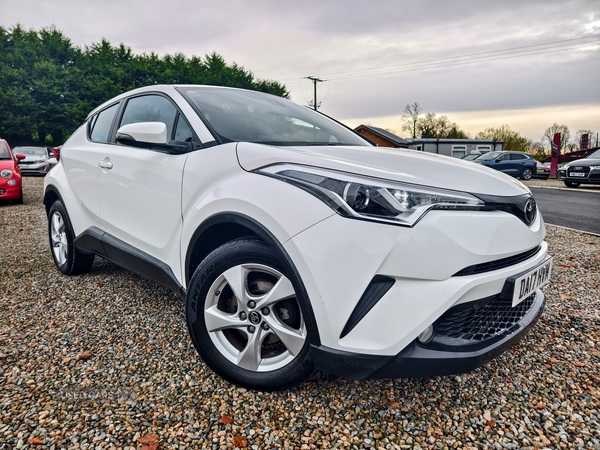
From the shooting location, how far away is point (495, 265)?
1.69m

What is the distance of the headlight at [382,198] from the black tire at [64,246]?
2830 millimetres

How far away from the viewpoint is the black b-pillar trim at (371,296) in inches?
61.1

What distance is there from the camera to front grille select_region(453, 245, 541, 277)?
5.20 feet

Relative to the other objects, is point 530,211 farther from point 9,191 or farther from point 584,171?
point 584,171

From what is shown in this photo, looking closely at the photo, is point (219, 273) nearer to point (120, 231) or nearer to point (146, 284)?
point (120, 231)

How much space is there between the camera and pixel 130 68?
32.8 meters

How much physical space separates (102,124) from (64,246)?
4.15 feet

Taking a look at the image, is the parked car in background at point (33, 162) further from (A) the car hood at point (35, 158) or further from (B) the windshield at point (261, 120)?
(B) the windshield at point (261, 120)

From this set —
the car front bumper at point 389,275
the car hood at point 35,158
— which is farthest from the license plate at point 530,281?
the car hood at point 35,158

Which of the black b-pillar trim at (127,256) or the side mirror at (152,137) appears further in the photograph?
the black b-pillar trim at (127,256)

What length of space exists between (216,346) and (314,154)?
1.05 metres

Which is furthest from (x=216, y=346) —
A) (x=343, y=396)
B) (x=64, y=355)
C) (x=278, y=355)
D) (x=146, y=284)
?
(x=146, y=284)

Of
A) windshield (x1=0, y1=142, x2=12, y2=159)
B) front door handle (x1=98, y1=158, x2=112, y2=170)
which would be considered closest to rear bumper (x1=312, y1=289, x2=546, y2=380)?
front door handle (x1=98, y1=158, x2=112, y2=170)

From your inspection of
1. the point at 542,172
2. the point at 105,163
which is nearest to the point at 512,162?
the point at 542,172
